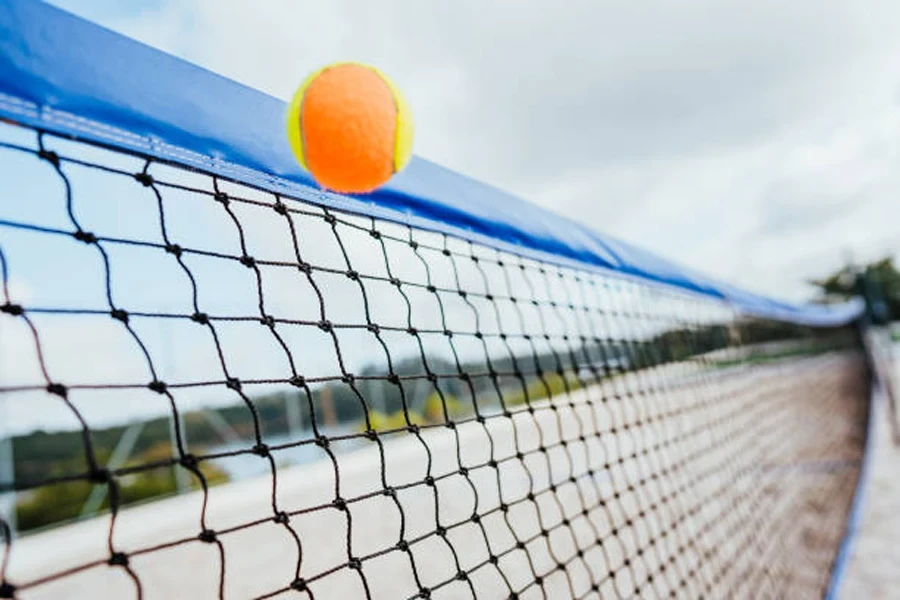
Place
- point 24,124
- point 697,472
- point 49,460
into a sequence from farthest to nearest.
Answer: point 49,460 → point 697,472 → point 24,124

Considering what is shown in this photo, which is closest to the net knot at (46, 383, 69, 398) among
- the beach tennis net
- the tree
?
the beach tennis net

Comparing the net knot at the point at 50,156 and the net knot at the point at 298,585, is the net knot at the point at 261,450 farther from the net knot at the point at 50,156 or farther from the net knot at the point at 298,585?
the net knot at the point at 50,156

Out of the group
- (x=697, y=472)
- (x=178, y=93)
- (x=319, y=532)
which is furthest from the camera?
(x=697, y=472)

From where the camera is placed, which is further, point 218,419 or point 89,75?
point 218,419

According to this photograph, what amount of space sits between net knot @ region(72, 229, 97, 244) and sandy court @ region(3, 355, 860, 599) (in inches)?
18.1

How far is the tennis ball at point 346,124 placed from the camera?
96 cm

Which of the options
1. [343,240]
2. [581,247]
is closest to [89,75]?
[343,240]

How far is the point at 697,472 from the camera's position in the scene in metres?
5.07

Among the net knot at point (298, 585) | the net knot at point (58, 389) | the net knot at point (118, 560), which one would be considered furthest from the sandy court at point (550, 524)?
the net knot at point (58, 389)

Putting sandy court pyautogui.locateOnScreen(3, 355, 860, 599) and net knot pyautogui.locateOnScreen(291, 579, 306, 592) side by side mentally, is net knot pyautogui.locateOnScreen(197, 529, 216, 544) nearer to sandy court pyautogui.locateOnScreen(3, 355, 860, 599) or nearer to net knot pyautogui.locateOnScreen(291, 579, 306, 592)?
sandy court pyautogui.locateOnScreen(3, 355, 860, 599)

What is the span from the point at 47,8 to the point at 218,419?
11.2 metres

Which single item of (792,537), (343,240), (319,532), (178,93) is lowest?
(792,537)

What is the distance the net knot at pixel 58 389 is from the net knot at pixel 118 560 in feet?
0.71

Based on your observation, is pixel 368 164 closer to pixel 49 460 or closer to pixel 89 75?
pixel 89 75
